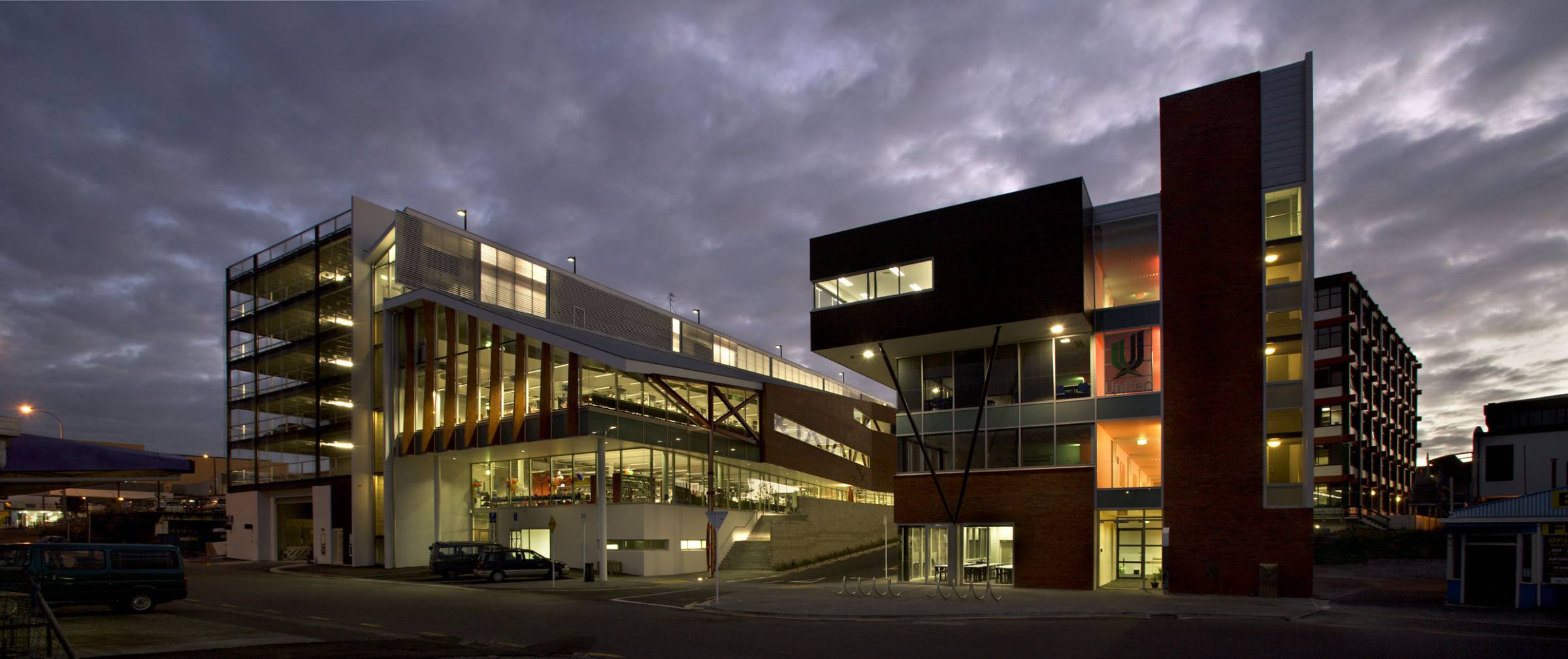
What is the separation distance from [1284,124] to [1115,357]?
8151 mm

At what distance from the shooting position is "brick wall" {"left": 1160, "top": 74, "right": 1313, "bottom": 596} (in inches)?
1008

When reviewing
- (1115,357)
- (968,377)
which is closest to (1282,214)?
(1115,357)

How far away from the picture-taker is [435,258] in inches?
1770

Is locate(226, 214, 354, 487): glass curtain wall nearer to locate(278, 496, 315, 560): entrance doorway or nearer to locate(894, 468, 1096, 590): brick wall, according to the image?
locate(278, 496, 315, 560): entrance doorway

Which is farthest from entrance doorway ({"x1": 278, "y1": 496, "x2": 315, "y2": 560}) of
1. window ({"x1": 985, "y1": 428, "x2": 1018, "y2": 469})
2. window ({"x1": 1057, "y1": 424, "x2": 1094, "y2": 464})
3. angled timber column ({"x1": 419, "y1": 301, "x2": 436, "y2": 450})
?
window ({"x1": 1057, "y1": 424, "x2": 1094, "y2": 464})

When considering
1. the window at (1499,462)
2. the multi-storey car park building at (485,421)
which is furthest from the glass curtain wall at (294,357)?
the window at (1499,462)

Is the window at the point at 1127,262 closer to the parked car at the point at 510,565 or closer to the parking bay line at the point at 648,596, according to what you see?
the parking bay line at the point at 648,596

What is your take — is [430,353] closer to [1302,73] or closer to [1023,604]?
[1023,604]

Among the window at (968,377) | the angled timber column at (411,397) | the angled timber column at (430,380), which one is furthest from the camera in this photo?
the angled timber column at (411,397)

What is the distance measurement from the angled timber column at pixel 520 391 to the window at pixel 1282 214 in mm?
28533

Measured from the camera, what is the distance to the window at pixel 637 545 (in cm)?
3841

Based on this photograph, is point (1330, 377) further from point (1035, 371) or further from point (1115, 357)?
point (1035, 371)

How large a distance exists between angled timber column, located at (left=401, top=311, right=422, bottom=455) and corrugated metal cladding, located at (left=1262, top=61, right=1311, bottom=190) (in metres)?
36.9

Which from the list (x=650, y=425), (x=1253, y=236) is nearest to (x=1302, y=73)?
(x=1253, y=236)
